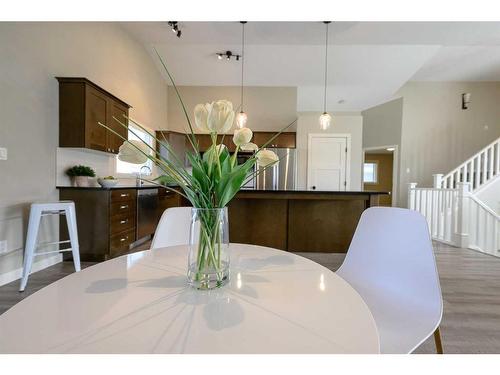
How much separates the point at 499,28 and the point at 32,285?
6.40 metres

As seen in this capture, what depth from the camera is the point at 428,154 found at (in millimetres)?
6762

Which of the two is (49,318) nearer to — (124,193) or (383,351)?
(383,351)

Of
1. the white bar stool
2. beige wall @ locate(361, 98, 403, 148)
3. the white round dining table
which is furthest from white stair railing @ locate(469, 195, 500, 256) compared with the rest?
the white bar stool

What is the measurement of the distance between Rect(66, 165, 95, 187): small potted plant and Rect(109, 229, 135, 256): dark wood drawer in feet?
2.52

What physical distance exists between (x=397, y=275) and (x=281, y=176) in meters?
4.83

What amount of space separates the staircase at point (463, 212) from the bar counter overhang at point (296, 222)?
2335mm

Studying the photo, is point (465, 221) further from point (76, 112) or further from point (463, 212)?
point (76, 112)

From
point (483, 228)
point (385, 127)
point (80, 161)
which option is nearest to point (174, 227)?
point (80, 161)

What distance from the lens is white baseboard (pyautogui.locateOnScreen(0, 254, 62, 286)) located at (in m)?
2.42

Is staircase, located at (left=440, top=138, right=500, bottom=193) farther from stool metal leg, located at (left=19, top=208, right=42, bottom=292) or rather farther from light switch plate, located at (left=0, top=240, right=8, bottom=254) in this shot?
light switch plate, located at (left=0, top=240, right=8, bottom=254)

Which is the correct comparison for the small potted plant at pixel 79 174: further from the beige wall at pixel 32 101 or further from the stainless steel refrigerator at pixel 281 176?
the stainless steel refrigerator at pixel 281 176
